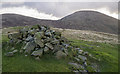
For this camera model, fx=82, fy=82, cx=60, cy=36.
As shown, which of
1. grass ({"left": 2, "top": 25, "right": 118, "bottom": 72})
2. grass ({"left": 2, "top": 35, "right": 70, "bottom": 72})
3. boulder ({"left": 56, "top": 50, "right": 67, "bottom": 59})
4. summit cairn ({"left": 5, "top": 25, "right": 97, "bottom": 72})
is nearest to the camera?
grass ({"left": 2, "top": 35, "right": 70, "bottom": 72})

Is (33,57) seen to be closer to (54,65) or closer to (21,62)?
(21,62)

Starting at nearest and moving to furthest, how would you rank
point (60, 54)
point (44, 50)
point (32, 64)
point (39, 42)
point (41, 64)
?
1. point (32, 64)
2. point (41, 64)
3. point (60, 54)
4. point (44, 50)
5. point (39, 42)

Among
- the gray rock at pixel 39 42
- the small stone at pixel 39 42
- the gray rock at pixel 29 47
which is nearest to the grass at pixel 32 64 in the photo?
the gray rock at pixel 29 47

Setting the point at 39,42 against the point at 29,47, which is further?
the point at 39,42

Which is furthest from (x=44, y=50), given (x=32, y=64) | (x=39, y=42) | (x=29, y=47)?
(x=32, y=64)

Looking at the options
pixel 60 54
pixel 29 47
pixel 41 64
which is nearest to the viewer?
pixel 41 64

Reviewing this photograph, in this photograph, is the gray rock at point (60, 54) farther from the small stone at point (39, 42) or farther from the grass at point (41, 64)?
the small stone at point (39, 42)

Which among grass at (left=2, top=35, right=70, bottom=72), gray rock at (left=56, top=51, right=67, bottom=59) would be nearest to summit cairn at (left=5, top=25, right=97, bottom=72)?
gray rock at (left=56, top=51, right=67, bottom=59)

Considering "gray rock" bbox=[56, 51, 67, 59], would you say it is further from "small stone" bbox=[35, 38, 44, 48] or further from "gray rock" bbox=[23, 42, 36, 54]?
"gray rock" bbox=[23, 42, 36, 54]

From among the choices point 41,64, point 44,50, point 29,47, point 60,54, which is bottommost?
point 41,64

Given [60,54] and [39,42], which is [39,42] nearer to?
[39,42]

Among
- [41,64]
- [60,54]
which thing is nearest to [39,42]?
[60,54]

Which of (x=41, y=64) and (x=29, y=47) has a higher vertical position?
(x=29, y=47)

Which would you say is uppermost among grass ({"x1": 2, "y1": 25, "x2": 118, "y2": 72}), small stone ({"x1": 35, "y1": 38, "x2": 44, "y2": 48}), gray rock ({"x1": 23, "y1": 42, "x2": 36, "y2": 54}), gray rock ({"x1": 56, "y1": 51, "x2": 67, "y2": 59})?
small stone ({"x1": 35, "y1": 38, "x2": 44, "y2": 48})
